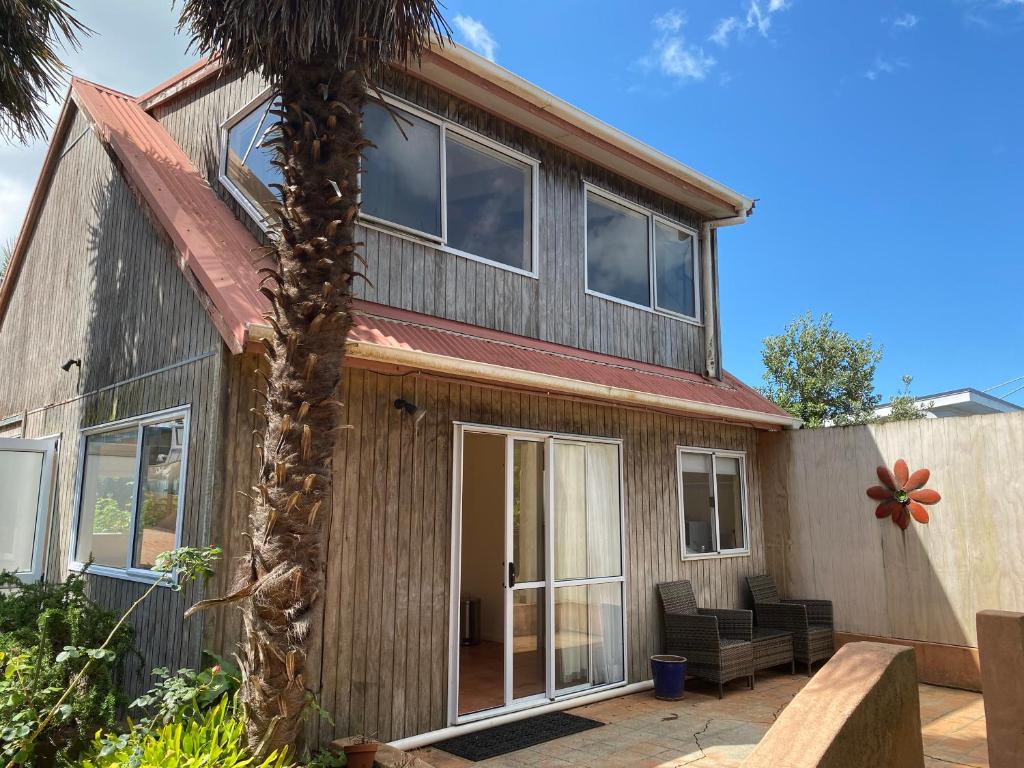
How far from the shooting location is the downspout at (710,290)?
922cm

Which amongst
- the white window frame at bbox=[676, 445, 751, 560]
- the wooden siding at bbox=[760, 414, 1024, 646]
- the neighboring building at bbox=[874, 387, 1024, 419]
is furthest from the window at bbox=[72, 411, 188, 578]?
the neighboring building at bbox=[874, 387, 1024, 419]

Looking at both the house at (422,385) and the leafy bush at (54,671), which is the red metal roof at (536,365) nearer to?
the house at (422,385)

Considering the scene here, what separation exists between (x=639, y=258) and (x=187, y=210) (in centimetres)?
488

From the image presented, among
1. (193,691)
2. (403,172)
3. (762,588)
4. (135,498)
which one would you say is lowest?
(193,691)

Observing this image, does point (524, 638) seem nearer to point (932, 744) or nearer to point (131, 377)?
point (932, 744)

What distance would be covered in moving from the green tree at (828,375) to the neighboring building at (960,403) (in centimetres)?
122

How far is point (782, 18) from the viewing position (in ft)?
56.6

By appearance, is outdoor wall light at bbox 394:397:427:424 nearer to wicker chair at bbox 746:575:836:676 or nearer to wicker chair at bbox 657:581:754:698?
wicker chair at bbox 657:581:754:698

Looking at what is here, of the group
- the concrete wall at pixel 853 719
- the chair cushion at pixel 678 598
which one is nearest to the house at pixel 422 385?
the chair cushion at pixel 678 598

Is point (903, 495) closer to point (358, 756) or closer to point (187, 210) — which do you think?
point (358, 756)

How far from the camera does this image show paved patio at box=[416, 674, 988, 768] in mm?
5234

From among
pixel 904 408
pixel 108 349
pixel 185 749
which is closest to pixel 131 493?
pixel 108 349

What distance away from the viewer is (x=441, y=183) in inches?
261

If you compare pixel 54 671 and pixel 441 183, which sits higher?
pixel 441 183
